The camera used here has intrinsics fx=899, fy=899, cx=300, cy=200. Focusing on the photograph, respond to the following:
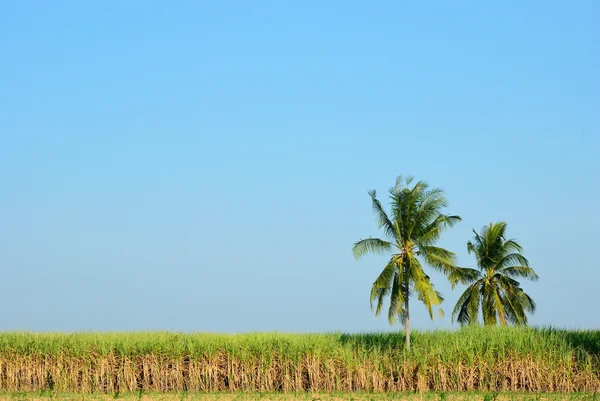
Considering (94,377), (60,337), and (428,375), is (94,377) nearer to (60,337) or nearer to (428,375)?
(60,337)

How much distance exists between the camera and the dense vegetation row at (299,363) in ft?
116

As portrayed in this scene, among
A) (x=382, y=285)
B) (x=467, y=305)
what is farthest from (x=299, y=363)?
(x=467, y=305)

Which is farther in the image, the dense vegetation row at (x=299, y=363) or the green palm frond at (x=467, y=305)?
the green palm frond at (x=467, y=305)

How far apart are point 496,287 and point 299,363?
18828 mm

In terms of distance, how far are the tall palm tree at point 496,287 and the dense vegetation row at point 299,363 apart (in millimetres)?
12406

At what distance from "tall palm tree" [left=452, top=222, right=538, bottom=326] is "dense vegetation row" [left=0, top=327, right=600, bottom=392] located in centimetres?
1241

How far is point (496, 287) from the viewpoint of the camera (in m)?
51.4

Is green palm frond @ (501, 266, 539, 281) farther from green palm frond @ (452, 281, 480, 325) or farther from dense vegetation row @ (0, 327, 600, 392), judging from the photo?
dense vegetation row @ (0, 327, 600, 392)

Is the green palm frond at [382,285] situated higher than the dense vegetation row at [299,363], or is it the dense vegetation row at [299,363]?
the green palm frond at [382,285]

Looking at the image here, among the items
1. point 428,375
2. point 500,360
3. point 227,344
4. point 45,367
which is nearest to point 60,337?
point 45,367

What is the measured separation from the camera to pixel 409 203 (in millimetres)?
41719

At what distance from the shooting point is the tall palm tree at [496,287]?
2009 inches

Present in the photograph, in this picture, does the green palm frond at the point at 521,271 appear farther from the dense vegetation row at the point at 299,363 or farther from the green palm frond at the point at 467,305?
the dense vegetation row at the point at 299,363

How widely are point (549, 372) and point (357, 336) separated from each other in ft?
28.6
